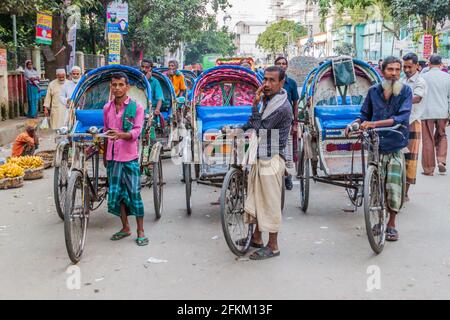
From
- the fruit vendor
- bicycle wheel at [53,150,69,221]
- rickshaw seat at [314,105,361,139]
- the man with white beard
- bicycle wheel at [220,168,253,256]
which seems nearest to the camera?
bicycle wheel at [220,168,253,256]

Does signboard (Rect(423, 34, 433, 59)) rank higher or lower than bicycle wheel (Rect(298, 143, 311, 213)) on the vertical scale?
higher

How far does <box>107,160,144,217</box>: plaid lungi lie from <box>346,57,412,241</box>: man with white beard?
2.18 metres

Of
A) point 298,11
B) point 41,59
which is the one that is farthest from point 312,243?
point 298,11

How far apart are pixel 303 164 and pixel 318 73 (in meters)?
1.34

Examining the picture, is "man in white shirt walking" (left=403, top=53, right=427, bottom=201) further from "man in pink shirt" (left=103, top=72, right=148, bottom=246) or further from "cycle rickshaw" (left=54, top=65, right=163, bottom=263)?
"man in pink shirt" (left=103, top=72, right=148, bottom=246)

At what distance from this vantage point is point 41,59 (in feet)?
75.6

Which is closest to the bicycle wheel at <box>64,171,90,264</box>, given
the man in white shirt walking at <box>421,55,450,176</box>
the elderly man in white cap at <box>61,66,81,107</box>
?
the man in white shirt walking at <box>421,55,450,176</box>

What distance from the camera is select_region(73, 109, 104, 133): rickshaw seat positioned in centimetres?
765

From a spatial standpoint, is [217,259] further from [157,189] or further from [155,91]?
[155,91]

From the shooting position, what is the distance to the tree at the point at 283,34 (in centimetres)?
8925

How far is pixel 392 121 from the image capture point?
18.7 ft

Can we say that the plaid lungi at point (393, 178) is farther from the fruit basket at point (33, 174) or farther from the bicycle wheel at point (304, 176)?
the fruit basket at point (33, 174)

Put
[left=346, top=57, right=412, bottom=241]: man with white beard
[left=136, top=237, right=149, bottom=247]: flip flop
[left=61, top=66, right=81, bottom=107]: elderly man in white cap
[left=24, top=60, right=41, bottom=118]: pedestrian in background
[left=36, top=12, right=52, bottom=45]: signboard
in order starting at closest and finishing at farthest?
1. [left=346, top=57, right=412, bottom=241]: man with white beard
2. [left=136, top=237, right=149, bottom=247]: flip flop
3. [left=61, top=66, right=81, bottom=107]: elderly man in white cap
4. [left=36, top=12, right=52, bottom=45]: signboard
5. [left=24, top=60, right=41, bottom=118]: pedestrian in background

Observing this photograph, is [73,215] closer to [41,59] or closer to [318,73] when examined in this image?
[318,73]
